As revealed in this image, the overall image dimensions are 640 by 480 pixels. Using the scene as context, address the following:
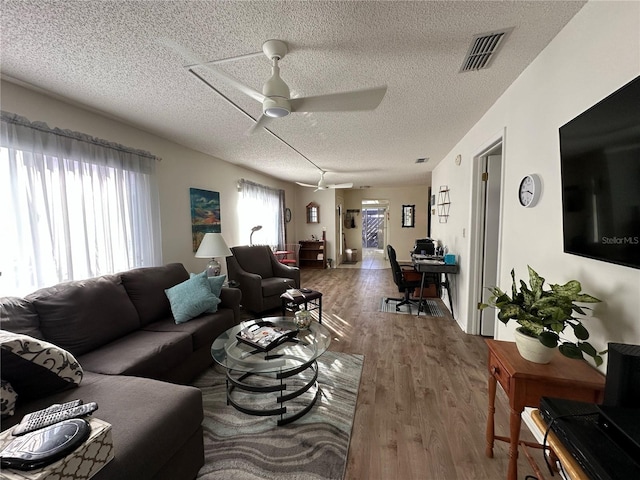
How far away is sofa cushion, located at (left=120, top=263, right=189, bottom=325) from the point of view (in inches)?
90.8

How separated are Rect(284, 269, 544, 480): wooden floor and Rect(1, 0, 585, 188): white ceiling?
2.36 m

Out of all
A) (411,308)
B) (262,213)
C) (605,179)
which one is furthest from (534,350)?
(262,213)

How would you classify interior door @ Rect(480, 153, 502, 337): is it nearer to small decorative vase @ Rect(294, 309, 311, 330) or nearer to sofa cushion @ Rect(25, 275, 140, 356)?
small decorative vase @ Rect(294, 309, 311, 330)

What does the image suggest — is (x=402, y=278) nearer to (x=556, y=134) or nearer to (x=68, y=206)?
(x=556, y=134)

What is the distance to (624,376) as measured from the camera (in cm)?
85

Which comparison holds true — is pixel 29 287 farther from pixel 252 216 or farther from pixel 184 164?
pixel 252 216

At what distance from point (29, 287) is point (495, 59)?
12.0 ft

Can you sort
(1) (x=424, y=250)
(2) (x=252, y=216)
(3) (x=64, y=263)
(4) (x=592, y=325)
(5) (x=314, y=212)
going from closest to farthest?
(4) (x=592, y=325) < (3) (x=64, y=263) < (1) (x=424, y=250) < (2) (x=252, y=216) < (5) (x=314, y=212)

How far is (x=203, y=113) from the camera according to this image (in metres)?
2.43

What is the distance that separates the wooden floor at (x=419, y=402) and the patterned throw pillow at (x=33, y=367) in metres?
1.58

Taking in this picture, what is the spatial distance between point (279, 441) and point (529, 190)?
89.8 inches

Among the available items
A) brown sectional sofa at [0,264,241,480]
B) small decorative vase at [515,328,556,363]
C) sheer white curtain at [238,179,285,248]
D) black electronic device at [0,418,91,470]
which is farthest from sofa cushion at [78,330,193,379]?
sheer white curtain at [238,179,285,248]

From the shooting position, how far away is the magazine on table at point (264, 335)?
1.91 m

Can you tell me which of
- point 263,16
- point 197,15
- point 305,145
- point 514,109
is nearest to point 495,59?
point 514,109
